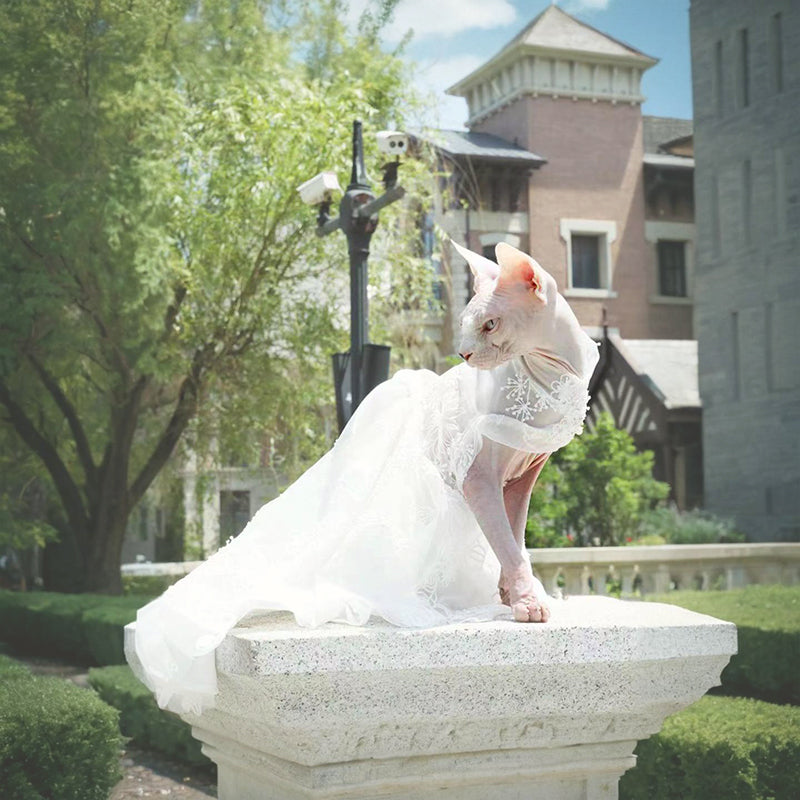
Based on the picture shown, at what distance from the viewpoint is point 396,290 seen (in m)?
16.9

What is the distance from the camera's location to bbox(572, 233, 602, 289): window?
31812 millimetres

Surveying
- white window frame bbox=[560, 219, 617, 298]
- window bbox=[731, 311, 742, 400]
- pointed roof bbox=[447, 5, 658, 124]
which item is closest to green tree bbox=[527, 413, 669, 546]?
window bbox=[731, 311, 742, 400]

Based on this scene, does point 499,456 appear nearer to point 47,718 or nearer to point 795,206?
point 47,718

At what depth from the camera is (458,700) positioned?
304 cm

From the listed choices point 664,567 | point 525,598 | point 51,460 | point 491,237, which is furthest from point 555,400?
point 491,237

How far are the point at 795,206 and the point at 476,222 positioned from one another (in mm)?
10465

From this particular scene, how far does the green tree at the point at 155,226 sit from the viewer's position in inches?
579

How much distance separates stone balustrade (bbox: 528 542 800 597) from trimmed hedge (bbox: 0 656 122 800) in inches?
253

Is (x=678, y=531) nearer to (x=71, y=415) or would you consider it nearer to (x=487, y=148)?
(x=71, y=415)

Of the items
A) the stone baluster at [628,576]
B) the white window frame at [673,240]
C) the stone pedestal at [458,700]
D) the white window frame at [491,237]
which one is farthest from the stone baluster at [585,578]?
the white window frame at [673,240]

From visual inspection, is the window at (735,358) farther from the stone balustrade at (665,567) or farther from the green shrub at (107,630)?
the green shrub at (107,630)

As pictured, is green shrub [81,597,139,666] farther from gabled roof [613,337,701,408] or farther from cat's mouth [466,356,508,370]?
gabled roof [613,337,701,408]

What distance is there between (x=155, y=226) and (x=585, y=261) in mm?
19218

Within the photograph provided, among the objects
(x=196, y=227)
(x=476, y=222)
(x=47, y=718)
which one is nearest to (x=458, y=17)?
(x=476, y=222)
